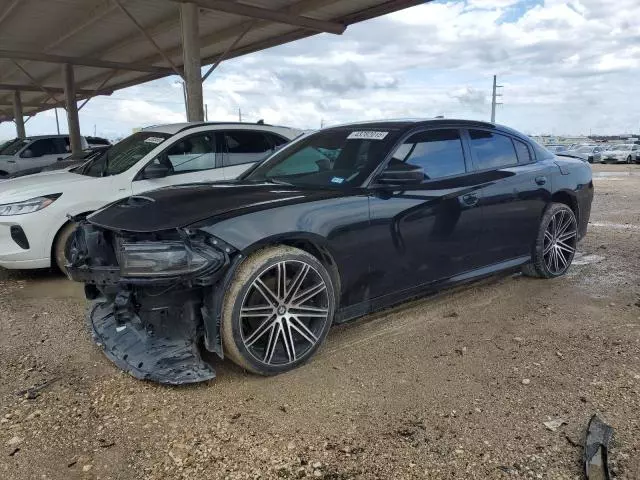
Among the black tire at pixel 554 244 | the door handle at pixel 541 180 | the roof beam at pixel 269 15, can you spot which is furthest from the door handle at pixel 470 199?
the roof beam at pixel 269 15

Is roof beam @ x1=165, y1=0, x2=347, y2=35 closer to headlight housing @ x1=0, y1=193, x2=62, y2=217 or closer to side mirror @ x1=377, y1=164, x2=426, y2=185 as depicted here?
headlight housing @ x1=0, y1=193, x2=62, y2=217

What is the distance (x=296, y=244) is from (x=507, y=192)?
2135mm

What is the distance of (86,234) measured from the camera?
3.50m

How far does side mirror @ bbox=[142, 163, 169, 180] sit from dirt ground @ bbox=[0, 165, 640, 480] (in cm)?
200

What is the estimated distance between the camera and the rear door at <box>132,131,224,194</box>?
5.92 metres

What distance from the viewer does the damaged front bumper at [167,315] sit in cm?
292

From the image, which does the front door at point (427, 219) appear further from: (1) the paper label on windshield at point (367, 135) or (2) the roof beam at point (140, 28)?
(2) the roof beam at point (140, 28)

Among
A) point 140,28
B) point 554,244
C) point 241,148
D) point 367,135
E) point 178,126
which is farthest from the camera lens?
point 140,28

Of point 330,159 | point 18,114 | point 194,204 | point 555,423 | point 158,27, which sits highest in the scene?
point 158,27

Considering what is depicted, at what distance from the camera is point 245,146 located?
6.78m

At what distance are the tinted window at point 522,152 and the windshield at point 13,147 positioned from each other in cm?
1390

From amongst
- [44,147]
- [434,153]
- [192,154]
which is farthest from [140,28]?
[434,153]

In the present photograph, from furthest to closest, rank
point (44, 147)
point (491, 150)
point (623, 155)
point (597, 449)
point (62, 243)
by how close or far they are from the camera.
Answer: point (623, 155)
point (44, 147)
point (62, 243)
point (491, 150)
point (597, 449)

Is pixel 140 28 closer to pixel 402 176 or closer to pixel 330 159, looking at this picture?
pixel 330 159
